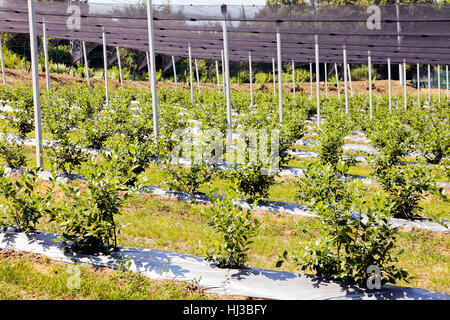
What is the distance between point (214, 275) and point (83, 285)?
138cm

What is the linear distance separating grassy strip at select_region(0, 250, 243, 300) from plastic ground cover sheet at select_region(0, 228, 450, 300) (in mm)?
131

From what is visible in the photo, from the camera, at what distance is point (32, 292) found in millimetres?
3561

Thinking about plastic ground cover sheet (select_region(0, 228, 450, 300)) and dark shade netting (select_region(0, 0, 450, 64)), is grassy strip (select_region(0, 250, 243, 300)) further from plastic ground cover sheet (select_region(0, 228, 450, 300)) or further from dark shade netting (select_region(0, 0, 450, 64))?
dark shade netting (select_region(0, 0, 450, 64))

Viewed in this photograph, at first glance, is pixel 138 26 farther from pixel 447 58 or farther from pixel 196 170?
pixel 447 58

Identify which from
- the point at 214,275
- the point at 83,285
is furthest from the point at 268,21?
the point at 83,285

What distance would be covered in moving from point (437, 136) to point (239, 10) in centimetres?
709

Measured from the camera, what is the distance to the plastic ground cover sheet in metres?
3.73

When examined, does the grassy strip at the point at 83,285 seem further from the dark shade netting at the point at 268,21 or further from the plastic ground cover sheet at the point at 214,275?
the dark shade netting at the point at 268,21

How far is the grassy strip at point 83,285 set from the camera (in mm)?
3562

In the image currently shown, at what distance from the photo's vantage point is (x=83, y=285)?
12.2 feet

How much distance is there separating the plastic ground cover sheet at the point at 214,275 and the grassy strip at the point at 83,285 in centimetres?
13

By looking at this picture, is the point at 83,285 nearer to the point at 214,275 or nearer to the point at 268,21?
the point at 214,275

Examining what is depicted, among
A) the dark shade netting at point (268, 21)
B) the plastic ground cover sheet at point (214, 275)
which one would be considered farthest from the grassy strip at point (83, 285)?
the dark shade netting at point (268, 21)
